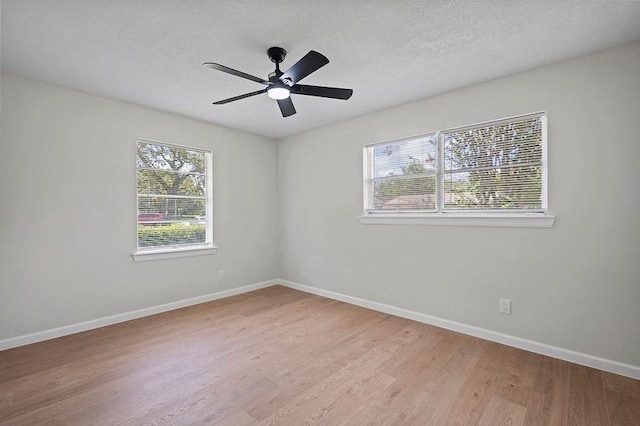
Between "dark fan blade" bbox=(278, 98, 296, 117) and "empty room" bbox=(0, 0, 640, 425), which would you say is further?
"dark fan blade" bbox=(278, 98, 296, 117)

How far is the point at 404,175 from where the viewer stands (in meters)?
3.57

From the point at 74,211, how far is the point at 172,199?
102 cm

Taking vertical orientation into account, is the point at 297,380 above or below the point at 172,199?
below

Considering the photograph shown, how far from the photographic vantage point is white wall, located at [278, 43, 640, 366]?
7.38 feet

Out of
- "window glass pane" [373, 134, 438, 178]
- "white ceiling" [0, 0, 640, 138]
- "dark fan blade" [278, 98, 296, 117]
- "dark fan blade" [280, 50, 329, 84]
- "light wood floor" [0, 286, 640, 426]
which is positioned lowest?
"light wood floor" [0, 286, 640, 426]

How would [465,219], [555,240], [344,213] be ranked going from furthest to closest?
[344,213] → [465,219] → [555,240]

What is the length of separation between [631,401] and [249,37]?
11.8 feet

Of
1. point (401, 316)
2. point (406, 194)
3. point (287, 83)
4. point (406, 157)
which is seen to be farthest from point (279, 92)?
point (401, 316)

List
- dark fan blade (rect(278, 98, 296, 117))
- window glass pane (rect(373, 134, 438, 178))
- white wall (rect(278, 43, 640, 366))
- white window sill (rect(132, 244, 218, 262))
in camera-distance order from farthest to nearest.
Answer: white window sill (rect(132, 244, 218, 262)), window glass pane (rect(373, 134, 438, 178)), dark fan blade (rect(278, 98, 296, 117)), white wall (rect(278, 43, 640, 366))

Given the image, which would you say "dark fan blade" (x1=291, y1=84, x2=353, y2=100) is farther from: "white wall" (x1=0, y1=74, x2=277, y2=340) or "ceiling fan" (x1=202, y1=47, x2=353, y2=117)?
"white wall" (x1=0, y1=74, x2=277, y2=340)

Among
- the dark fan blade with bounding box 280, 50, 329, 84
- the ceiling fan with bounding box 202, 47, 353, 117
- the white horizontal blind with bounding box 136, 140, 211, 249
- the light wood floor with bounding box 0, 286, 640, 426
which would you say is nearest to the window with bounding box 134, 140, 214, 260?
the white horizontal blind with bounding box 136, 140, 211, 249

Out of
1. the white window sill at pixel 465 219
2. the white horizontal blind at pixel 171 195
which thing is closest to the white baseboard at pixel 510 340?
the white window sill at pixel 465 219

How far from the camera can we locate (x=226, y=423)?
5.75ft

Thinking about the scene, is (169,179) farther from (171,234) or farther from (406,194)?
(406,194)
